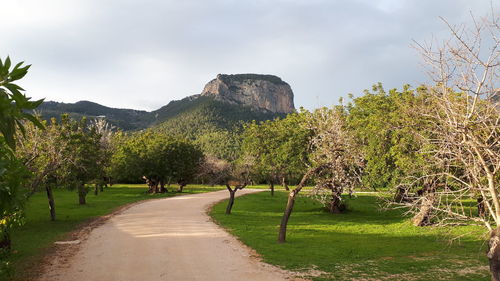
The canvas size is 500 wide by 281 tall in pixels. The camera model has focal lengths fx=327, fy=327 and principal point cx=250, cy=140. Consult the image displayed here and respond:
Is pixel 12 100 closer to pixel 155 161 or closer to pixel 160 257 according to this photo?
pixel 160 257

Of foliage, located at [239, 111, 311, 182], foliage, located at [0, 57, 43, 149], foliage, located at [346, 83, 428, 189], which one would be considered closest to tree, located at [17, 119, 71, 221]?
foliage, located at [0, 57, 43, 149]

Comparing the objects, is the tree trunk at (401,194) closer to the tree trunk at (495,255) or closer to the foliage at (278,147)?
the tree trunk at (495,255)

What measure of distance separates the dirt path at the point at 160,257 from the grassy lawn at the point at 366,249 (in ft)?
4.04

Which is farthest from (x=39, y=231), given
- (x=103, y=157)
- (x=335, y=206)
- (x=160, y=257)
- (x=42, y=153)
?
(x=335, y=206)

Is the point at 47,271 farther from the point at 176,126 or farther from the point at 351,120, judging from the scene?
the point at 176,126

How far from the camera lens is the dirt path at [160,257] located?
10930mm

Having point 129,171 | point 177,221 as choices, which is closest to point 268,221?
point 177,221

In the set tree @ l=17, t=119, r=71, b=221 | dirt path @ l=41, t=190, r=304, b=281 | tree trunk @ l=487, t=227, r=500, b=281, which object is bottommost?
dirt path @ l=41, t=190, r=304, b=281

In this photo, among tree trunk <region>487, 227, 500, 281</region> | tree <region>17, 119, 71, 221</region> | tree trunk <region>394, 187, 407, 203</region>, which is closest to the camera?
tree trunk <region>487, 227, 500, 281</region>

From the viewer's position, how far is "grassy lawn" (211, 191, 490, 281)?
11.6 meters

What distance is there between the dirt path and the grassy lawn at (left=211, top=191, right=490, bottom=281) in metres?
1.23

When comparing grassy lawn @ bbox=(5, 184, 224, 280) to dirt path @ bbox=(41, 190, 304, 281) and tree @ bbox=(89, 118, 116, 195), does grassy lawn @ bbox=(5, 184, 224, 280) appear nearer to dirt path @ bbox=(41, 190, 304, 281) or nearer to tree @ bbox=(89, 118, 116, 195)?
dirt path @ bbox=(41, 190, 304, 281)

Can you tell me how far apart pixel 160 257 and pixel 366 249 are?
941cm

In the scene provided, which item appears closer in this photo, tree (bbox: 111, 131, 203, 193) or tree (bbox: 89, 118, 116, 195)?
tree (bbox: 89, 118, 116, 195)
